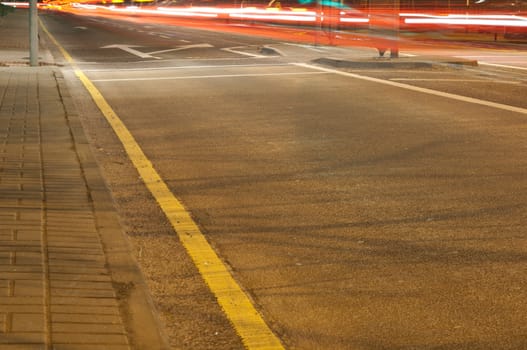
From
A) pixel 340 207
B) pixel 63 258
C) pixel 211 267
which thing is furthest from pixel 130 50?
pixel 63 258

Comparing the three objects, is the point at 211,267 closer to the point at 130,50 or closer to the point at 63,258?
the point at 63,258

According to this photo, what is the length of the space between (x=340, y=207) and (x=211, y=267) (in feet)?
6.41

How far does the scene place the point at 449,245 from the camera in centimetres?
682

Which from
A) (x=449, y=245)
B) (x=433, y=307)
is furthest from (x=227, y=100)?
(x=433, y=307)

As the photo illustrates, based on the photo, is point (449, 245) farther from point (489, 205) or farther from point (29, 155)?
point (29, 155)

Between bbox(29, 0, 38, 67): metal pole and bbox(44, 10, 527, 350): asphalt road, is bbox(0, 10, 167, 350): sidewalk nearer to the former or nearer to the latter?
bbox(44, 10, 527, 350): asphalt road

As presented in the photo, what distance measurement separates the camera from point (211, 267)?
6359mm

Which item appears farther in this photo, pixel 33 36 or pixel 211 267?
pixel 33 36

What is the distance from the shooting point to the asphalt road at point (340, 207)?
5.38 metres

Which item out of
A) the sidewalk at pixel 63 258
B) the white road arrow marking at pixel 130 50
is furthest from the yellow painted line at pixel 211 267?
the white road arrow marking at pixel 130 50

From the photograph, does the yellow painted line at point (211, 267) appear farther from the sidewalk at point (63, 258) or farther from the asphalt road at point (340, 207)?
the sidewalk at point (63, 258)

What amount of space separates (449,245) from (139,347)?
2838mm

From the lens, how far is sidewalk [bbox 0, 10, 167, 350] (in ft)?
15.6

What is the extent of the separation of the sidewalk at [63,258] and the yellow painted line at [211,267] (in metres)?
0.45
